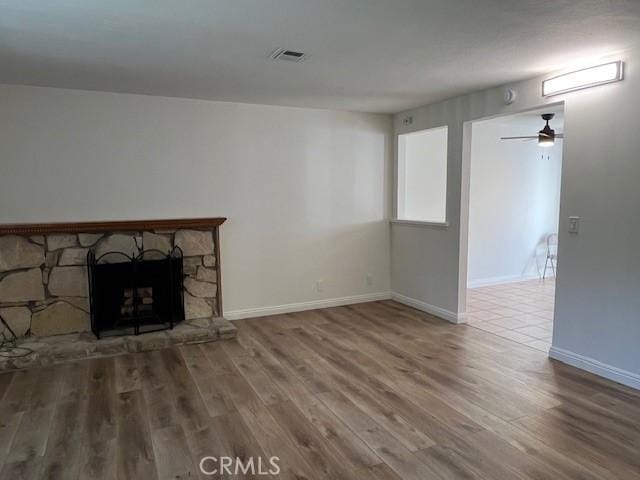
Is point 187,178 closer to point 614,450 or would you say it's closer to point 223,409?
point 223,409

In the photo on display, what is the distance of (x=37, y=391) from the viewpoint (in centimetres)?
297

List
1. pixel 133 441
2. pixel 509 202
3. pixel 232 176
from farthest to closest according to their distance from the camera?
1. pixel 509 202
2. pixel 232 176
3. pixel 133 441

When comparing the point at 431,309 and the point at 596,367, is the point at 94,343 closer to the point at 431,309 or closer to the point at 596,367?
the point at 431,309

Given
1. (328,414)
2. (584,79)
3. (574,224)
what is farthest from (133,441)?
(584,79)

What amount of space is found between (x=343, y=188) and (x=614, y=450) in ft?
11.7

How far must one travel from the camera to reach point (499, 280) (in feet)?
21.3

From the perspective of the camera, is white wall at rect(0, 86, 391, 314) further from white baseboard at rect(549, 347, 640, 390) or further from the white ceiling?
white baseboard at rect(549, 347, 640, 390)

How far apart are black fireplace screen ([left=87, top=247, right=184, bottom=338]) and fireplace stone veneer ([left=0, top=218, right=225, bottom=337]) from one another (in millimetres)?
101

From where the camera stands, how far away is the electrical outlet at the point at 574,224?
3.26 metres

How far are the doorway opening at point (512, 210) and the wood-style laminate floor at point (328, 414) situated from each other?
103 inches

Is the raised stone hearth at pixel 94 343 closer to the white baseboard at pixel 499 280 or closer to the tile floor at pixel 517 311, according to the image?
the tile floor at pixel 517 311

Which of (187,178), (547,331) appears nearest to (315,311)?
(187,178)

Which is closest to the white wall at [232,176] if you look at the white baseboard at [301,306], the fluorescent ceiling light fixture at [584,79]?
the white baseboard at [301,306]

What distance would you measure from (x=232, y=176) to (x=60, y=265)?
1815 mm
